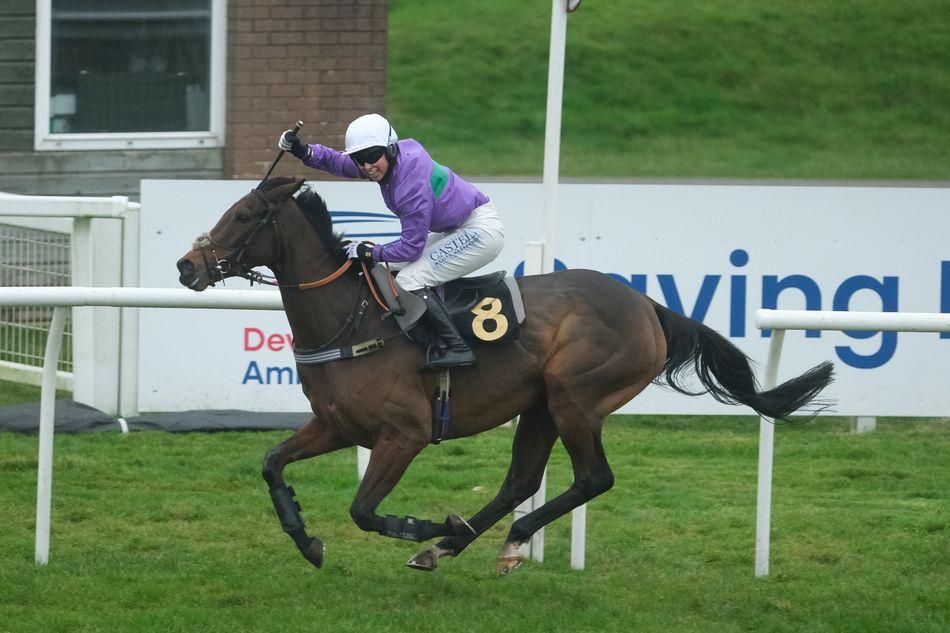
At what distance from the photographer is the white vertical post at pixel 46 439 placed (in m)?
5.33

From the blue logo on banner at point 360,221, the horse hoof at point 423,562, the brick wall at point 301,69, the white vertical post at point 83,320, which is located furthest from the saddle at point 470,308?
the brick wall at point 301,69

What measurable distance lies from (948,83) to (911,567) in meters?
18.1

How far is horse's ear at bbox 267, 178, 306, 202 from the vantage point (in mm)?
5172

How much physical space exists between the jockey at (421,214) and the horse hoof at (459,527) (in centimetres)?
59

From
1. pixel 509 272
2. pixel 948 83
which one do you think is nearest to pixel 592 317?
pixel 509 272

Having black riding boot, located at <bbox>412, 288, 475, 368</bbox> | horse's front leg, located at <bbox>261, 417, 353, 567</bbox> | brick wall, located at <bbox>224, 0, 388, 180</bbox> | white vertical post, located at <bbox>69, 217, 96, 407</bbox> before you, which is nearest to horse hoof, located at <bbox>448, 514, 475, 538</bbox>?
horse's front leg, located at <bbox>261, 417, 353, 567</bbox>

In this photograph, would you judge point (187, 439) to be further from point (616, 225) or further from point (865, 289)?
point (865, 289)

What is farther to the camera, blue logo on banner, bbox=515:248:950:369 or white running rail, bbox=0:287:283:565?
blue logo on banner, bbox=515:248:950:369

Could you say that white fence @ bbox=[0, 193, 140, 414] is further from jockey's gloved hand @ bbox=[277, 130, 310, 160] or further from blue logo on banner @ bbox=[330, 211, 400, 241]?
jockey's gloved hand @ bbox=[277, 130, 310, 160]

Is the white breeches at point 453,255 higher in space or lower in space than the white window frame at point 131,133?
lower

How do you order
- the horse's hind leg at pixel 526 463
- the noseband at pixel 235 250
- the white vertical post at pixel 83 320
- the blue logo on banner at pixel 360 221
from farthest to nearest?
the blue logo on banner at pixel 360 221, the white vertical post at pixel 83 320, the horse's hind leg at pixel 526 463, the noseband at pixel 235 250

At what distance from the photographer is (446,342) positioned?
5.23 meters

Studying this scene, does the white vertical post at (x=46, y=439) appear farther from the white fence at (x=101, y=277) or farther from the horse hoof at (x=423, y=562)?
the white fence at (x=101, y=277)

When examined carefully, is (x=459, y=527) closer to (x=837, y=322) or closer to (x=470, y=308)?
(x=470, y=308)
